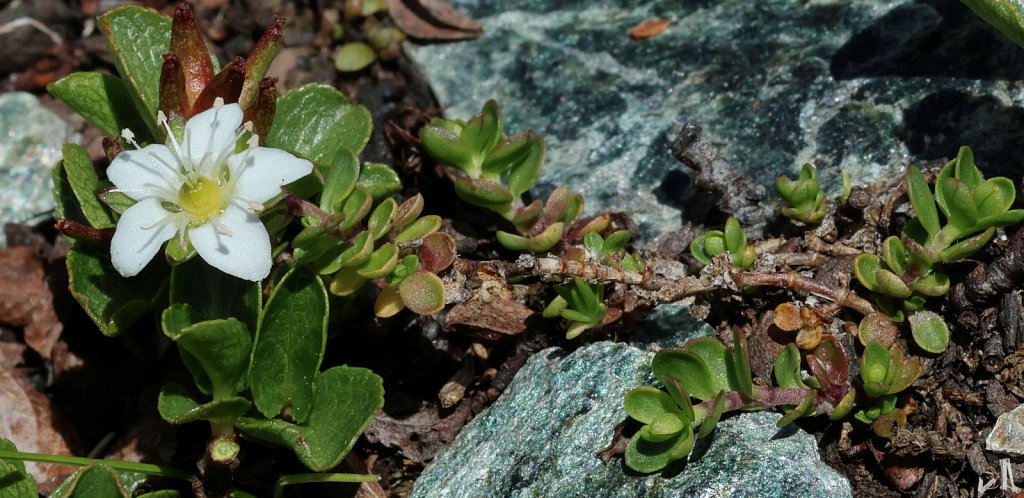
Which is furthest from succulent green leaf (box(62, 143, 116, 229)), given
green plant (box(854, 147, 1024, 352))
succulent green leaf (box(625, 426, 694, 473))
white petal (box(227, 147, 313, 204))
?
green plant (box(854, 147, 1024, 352))

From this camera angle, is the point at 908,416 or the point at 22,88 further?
the point at 22,88

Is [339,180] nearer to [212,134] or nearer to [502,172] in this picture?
[212,134]

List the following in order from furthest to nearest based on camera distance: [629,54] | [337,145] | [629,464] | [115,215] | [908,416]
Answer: [629,54], [337,145], [115,215], [908,416], [629,464]

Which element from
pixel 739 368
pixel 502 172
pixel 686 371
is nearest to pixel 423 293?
pixel 502 172

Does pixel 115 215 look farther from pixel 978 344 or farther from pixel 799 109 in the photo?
pixel 978 344

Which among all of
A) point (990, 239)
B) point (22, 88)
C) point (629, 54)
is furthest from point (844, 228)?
point (22, 88)
